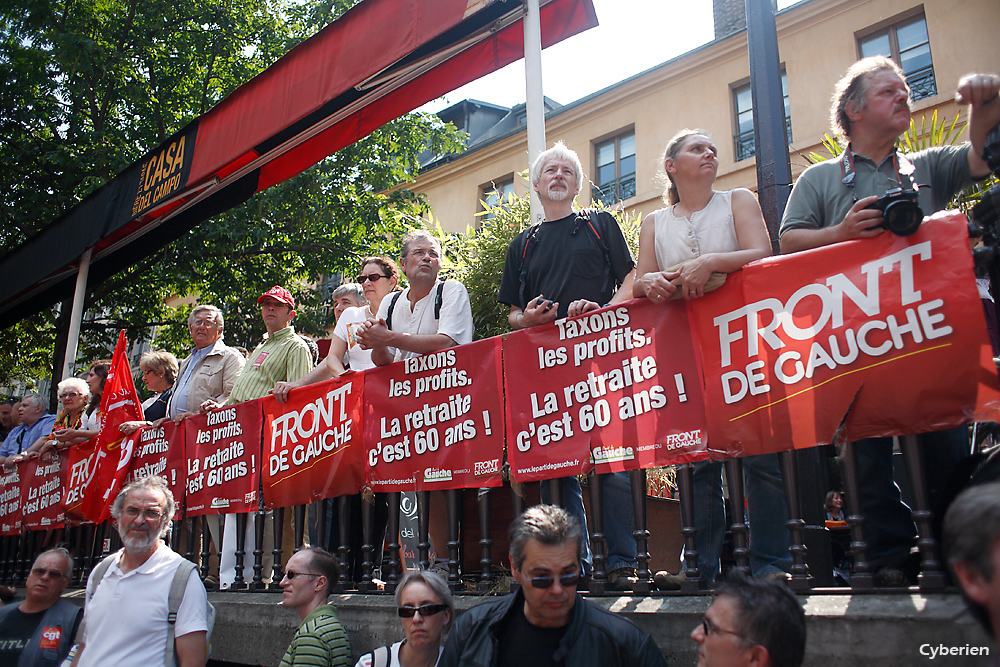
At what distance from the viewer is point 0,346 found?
1574 centimetres

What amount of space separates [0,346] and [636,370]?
16.5 metres

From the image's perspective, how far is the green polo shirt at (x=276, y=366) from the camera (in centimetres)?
609

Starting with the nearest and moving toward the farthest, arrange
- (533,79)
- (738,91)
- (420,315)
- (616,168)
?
1. (420,315)
2. (533,79)
3. (738,91)
4. (616,168)

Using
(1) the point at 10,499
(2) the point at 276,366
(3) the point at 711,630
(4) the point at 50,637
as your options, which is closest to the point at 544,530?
(3) the point at 711,630

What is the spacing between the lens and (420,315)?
488 centimetres

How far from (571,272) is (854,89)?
1675mm

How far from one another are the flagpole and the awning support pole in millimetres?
6846

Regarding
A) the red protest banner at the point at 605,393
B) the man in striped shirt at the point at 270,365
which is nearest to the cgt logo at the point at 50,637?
the man in striped shirt at the point at 270,365

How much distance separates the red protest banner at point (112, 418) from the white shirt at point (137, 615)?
2547mm

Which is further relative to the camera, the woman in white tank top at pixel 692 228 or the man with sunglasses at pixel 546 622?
the woman in white tank top at pixel 692 228

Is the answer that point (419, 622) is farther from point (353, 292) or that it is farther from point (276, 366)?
point (353, 292)

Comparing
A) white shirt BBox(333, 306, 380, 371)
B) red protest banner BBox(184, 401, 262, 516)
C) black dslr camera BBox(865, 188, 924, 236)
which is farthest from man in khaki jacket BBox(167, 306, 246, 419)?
black dslr camera BBox(865, 188, 924, 236)

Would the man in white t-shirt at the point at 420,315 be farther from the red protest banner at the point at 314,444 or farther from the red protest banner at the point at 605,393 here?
the red protest banner at the point at 605,393

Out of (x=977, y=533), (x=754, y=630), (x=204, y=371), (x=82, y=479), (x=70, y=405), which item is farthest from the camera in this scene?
(x=70, y=405)
